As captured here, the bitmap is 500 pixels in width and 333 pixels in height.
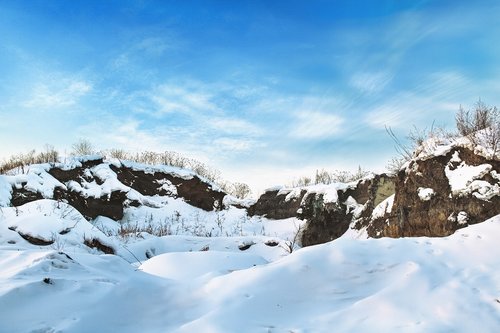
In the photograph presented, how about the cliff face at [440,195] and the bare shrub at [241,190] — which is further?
the bare shrub at [241,190]

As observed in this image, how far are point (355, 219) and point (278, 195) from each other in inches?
322

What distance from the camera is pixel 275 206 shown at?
22000mm

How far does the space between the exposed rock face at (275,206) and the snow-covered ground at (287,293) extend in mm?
16571

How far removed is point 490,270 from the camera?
12.6 ft

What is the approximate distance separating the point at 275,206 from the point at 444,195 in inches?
555

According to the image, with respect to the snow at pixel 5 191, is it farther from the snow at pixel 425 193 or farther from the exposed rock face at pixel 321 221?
the snow at pixel 425 193

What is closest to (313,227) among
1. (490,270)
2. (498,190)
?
(498,190)

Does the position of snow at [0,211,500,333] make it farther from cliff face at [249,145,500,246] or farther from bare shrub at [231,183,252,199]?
bare shrub at [231,183,252,199]

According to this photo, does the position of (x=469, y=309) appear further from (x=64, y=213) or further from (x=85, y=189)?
(x=85, y=189)

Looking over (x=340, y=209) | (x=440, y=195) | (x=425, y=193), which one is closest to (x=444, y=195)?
(x=440, y=195)

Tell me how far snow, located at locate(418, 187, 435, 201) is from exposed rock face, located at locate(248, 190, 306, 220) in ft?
38.8

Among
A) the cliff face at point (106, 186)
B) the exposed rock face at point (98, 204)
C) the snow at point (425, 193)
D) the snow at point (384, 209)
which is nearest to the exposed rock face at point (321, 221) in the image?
the snow at point (384, 209)

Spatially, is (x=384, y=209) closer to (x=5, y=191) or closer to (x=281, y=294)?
(x=281, y=294)

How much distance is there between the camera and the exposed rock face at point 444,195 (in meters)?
7.36
